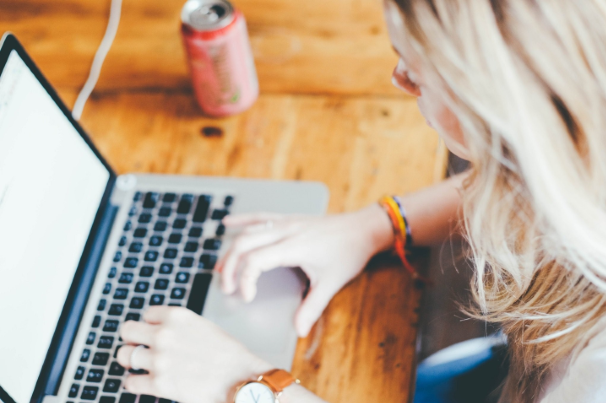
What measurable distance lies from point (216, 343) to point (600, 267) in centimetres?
39

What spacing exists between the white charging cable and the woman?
1.40 feet

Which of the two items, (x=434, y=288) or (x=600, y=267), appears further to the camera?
(x=434, y=288)

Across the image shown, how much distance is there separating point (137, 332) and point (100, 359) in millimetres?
54

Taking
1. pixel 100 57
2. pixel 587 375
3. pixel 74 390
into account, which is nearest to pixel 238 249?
pixel 74 390

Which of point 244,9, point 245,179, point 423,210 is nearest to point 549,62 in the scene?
point 423,210

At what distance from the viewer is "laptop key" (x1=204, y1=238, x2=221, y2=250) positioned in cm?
73

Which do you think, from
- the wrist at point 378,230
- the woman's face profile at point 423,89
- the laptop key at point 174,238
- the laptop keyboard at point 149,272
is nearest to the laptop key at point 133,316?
the laptop keyboard at point 149,272

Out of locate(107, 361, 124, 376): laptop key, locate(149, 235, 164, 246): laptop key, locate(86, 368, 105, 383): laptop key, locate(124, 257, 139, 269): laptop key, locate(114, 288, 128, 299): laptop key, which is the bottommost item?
locate(107, 361, 124, 376): laptop key

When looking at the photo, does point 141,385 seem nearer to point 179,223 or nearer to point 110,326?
point 110,326

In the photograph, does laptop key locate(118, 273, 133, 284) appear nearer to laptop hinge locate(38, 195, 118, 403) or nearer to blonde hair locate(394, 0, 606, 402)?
laptop hinge locate(38, 195, 118, 403)

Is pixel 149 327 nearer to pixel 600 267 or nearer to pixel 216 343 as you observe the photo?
pixel 216 343

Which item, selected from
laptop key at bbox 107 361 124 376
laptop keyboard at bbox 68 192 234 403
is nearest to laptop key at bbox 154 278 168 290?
laptop keyboard at bbox 68 192 234 403

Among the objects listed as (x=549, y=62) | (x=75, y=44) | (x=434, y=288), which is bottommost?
(x=434, y=288)

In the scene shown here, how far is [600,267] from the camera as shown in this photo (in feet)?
1.49
